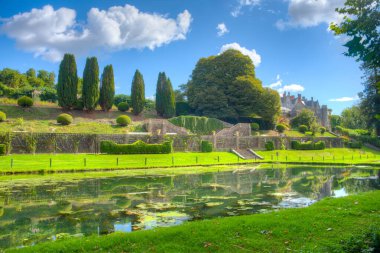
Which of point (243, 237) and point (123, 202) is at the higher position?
point (243, 237)

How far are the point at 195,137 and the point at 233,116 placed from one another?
60.1 feet

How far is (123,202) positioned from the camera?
1399cm

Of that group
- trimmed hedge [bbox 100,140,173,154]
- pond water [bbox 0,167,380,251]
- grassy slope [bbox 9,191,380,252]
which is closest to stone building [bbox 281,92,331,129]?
trimmed hedge [bbox 100,140,173,154]

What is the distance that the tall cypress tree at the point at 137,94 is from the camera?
55.0 metres

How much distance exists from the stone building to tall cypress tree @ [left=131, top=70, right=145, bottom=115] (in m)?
37.3

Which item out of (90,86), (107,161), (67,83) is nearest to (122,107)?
(90,86)

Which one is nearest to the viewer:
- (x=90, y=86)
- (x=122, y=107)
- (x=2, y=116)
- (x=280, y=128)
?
(x=2, y=116)

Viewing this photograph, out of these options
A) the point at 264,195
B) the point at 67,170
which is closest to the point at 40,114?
the point at 67,170

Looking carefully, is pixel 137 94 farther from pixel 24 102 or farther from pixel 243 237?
pixel 243 237

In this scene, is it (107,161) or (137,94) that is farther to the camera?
(137,94)

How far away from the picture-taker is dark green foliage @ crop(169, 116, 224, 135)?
53.9m

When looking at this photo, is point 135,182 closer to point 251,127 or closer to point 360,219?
point 360,219

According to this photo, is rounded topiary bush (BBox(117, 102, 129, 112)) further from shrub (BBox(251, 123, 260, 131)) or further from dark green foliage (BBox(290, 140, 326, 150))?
dark green foliage (BBox(290, 140, 326, 150))

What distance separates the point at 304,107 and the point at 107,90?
54.8m
